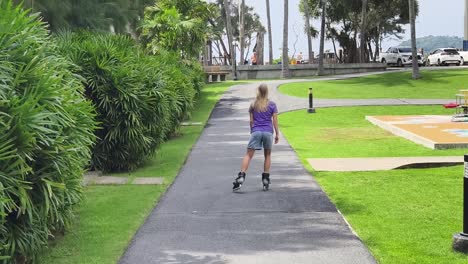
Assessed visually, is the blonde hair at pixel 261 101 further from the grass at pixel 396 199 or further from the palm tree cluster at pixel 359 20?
the palm tree cluster at pixel 359 20

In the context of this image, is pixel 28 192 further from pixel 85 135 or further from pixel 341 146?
pixel 341 146

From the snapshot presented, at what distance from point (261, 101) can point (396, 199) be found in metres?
2.53

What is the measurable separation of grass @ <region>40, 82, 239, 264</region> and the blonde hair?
1.91m

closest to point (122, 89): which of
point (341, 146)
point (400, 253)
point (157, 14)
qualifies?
point (341, 146)

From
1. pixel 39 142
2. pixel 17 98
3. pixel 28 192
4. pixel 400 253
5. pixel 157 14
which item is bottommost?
pixel 400 253

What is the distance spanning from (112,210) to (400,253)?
3.92m

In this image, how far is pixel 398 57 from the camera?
2124 inches

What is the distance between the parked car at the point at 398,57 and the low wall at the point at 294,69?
2.67 meters

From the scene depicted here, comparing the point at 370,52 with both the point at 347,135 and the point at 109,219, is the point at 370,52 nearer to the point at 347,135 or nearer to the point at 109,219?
the point at 347,135

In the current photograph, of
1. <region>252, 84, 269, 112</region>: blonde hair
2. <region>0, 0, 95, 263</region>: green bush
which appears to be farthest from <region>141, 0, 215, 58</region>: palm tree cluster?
<region>0, 0, 95, 263</region>: green bush

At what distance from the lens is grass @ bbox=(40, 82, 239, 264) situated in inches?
240

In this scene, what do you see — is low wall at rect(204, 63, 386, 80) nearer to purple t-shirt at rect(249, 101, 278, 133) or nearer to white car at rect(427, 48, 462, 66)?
white car at rect(427, 48, 462, 66)

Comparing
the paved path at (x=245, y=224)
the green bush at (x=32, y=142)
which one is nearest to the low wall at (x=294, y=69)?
the paved path at (x=245, y=224)

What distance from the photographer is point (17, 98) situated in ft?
17.4
